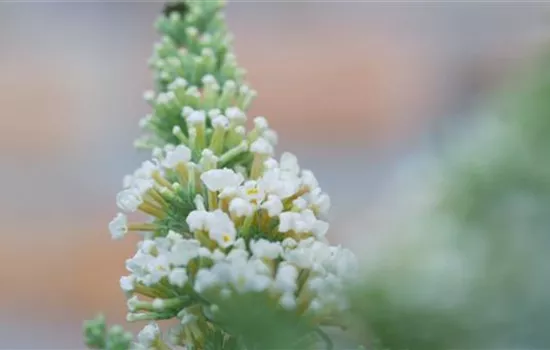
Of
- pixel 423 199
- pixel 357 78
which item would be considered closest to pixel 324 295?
pixel 423 199

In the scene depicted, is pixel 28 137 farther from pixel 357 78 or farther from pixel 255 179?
pixel 255 179

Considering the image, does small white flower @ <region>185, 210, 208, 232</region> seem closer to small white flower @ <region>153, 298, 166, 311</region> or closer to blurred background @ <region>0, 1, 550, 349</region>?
small white flower @ <region>153, 298, 166, 311</region>

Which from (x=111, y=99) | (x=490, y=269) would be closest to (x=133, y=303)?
(x=490, y=269)

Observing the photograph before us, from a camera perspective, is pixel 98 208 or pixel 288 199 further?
pixel 98 208

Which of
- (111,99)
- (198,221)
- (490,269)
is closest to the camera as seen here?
(490,269)

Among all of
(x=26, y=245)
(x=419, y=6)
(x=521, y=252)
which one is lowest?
(x=521, y=252)

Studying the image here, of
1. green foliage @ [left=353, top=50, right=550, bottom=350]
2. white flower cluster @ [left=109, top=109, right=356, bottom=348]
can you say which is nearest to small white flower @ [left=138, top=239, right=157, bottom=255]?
white flower cluster @ [left=109, top=109, right=356, bottom=348]

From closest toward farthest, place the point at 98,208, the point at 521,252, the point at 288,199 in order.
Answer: the point at 521,252
the point at 288,199
the point at 98,208

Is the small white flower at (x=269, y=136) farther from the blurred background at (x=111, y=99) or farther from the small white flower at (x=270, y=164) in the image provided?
the blurred background at (x=111, y=99)

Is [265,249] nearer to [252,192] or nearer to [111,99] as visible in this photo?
[252,192]
